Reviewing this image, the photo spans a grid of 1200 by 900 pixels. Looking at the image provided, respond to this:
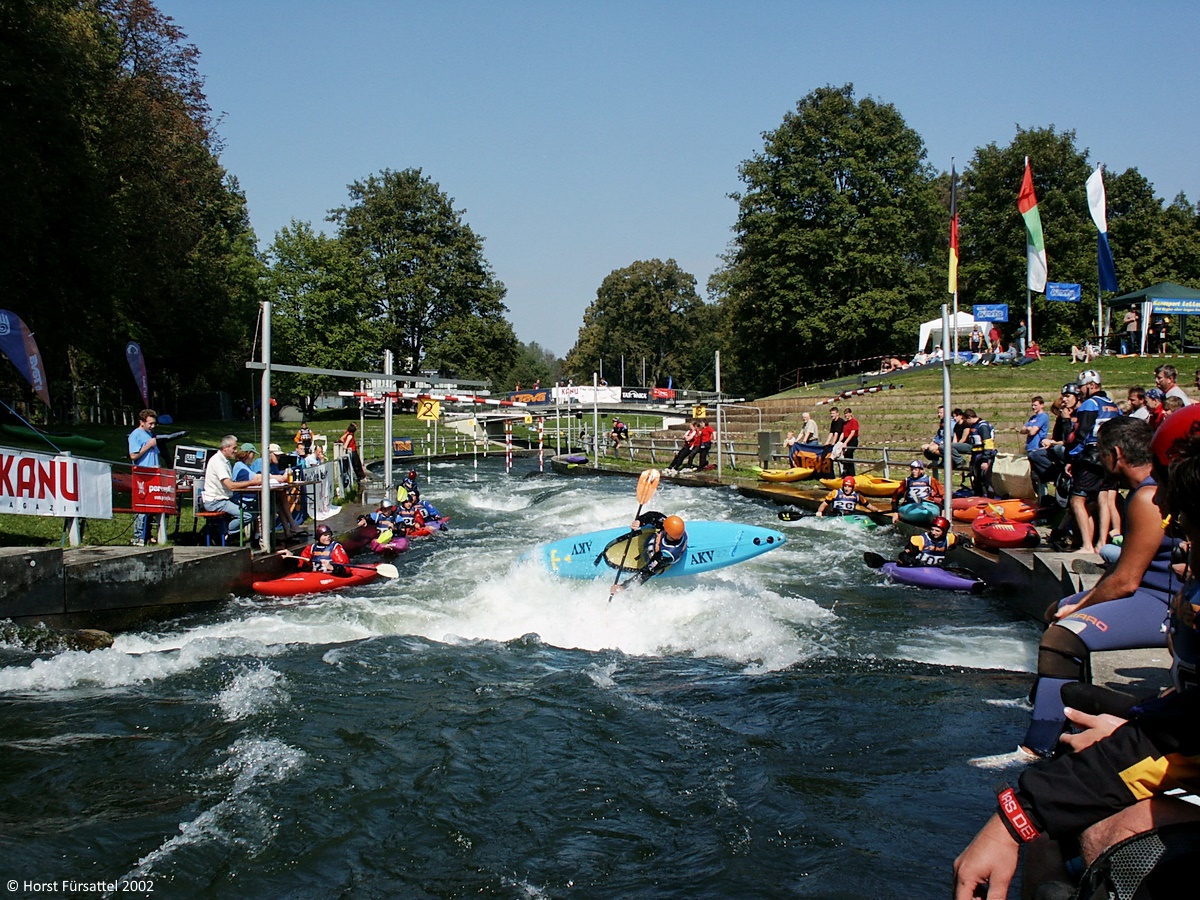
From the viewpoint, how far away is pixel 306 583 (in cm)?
1266

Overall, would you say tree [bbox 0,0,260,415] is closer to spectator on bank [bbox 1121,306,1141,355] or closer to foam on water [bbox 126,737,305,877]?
foam on water [bbox 126,737,305,877]

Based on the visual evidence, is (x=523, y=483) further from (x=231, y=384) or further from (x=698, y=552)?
(x=231, y=384)

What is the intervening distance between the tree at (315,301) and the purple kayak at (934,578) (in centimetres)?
5294

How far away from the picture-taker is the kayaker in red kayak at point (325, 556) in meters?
13.2

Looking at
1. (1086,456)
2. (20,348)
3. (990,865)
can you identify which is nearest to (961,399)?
(1086,456)

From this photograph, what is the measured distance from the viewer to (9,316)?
14.5 meters

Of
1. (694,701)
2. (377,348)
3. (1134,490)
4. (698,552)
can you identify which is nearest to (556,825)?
(694,701)

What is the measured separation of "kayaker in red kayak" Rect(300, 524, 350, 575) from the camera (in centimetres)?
1324

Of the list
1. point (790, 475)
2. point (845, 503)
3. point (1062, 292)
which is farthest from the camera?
point (1062, 292)

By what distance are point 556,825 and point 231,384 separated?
5778 cm

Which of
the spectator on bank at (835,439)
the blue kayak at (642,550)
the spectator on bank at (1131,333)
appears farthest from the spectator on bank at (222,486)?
the spectator on bank at (1131,333)

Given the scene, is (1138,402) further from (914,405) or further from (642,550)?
(914,405)

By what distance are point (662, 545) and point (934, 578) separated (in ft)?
11.6

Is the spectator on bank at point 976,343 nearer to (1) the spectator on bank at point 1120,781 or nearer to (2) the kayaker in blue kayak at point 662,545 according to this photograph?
(2) the kayaker in blue kayak at point 662,545
